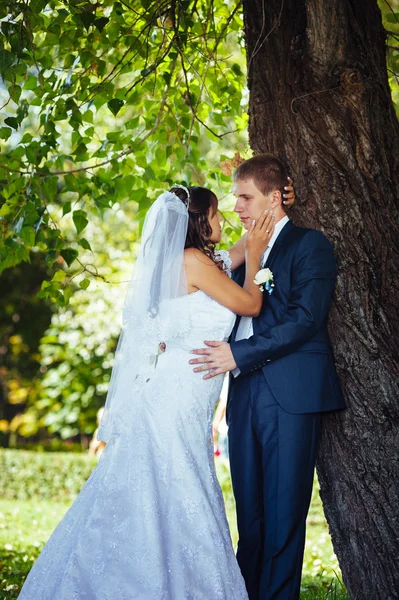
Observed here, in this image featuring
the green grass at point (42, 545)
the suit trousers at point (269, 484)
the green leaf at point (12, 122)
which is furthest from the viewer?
the green grass at point (42, 545)

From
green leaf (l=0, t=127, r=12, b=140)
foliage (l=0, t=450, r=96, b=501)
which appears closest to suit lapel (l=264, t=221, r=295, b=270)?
green leaf (l=0, t=127, r=12, b=140)

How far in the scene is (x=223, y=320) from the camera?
3.77m

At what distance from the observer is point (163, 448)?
354 cm

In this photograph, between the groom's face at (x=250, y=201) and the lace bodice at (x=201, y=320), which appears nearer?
the lace bodice at (x=201, y=320)

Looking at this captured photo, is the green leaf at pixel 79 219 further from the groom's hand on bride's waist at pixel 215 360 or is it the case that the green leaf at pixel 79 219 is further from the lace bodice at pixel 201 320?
the groom's hand on bride's waist at pixel 215 360

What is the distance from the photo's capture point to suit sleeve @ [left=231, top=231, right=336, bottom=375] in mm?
→ 3494

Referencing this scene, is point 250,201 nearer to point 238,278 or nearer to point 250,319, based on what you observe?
point 238,278

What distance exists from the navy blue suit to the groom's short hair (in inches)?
13.0

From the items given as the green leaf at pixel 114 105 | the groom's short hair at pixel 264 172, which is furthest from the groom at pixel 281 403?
the green leaf at pixel 114 105

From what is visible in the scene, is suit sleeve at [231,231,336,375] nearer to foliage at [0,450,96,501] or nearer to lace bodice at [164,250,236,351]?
A: lace bodice at [164,250,236,351]

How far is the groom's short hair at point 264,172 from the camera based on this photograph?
3891 mm

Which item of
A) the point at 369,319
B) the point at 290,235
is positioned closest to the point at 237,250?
the point at 290,235

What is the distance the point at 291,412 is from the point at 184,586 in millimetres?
916

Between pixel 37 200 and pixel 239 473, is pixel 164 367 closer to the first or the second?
pixel 239 473
